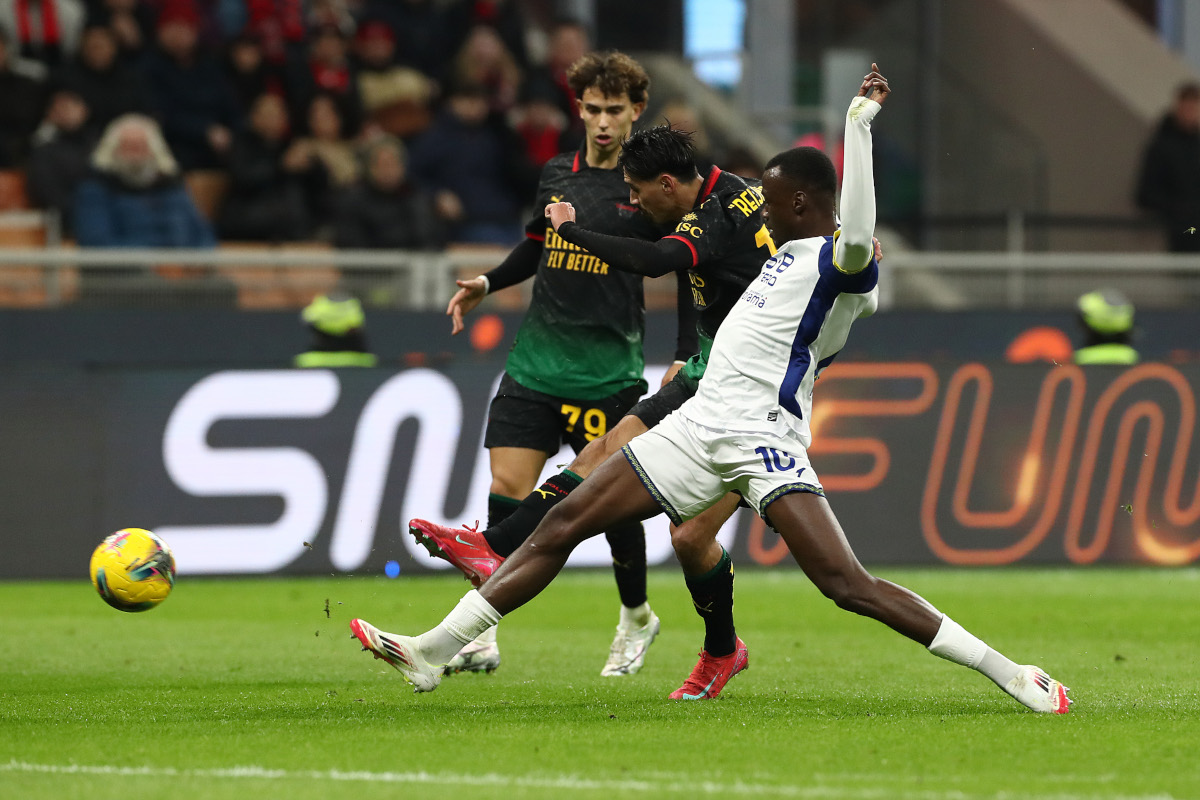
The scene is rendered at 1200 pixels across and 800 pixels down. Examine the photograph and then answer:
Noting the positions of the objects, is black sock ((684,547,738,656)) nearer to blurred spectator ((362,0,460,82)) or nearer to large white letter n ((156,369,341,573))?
large white letter n ((156,369,341,573))

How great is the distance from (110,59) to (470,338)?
390cm

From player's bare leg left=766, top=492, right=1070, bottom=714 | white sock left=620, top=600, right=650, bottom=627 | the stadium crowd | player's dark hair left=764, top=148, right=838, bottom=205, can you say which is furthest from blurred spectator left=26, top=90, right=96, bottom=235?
player's bare leg left=766, top=492, right=1070, bottom=714

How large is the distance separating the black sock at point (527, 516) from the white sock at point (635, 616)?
1093 millimetres

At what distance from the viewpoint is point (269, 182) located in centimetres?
1488

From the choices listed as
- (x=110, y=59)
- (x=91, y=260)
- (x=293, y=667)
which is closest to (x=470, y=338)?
(x=91, y=260)

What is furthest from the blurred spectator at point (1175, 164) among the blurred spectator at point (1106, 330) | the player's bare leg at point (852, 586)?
the player's bare leg at point (852, 586)

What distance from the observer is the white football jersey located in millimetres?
6051

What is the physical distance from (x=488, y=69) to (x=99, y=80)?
3838 mm

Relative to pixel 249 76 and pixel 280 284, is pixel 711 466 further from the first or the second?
pixel 249 76

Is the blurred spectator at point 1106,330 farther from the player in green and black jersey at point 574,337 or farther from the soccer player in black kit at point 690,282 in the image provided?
the soccer player in black kit at point 690,282

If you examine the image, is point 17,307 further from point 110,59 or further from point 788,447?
point 788,447

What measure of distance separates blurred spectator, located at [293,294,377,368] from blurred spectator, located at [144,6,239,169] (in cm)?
301

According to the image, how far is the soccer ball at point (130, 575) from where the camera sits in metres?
7.04

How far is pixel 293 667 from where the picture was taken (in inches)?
309
